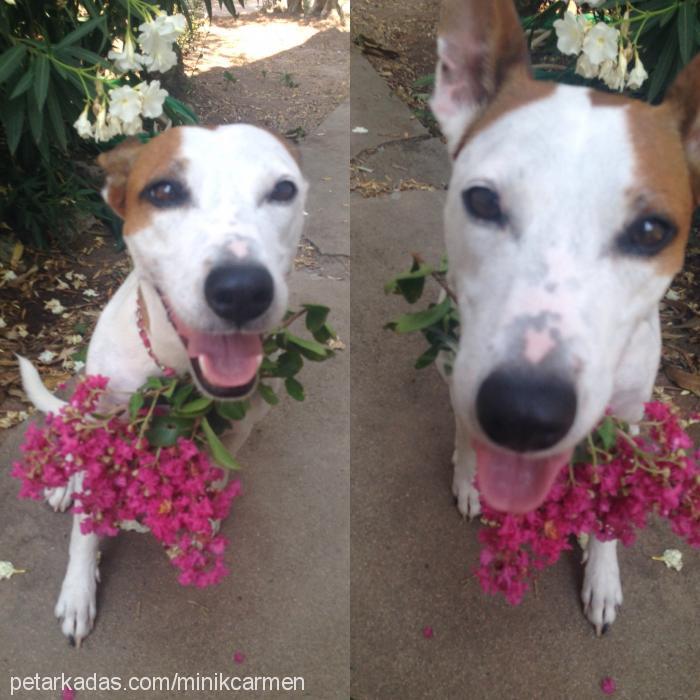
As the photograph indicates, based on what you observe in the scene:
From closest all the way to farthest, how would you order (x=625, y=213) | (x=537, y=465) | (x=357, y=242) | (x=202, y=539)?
(x=625, y=213) → (x=537, y=465) → (x=202, y=539) → (x=357, y=242)

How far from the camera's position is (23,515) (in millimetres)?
2809

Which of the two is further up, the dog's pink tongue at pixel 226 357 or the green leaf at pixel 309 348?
the dog's pink tongue at pixel 226 357

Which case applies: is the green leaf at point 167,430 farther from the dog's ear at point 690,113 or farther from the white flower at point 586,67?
the white flower at point 586,67

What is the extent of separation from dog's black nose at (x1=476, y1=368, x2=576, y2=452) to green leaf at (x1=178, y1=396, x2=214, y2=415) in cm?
89

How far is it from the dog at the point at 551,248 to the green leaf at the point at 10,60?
2.06 m

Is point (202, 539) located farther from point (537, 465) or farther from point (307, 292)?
point (307, 292)

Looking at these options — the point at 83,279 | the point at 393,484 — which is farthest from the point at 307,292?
the point at 393,484

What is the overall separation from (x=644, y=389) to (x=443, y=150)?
392 centimetres

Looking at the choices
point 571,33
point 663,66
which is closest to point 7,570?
point 571,33

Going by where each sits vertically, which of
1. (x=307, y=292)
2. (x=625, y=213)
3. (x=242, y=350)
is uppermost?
(x=625, y=213)

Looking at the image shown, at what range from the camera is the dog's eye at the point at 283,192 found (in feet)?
6.86

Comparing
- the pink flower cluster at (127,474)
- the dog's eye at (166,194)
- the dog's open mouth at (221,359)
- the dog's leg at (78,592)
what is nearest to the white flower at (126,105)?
the dog's eye at (166,194)

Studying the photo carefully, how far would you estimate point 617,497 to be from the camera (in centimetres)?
196

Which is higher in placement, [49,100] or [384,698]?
[49,100]
